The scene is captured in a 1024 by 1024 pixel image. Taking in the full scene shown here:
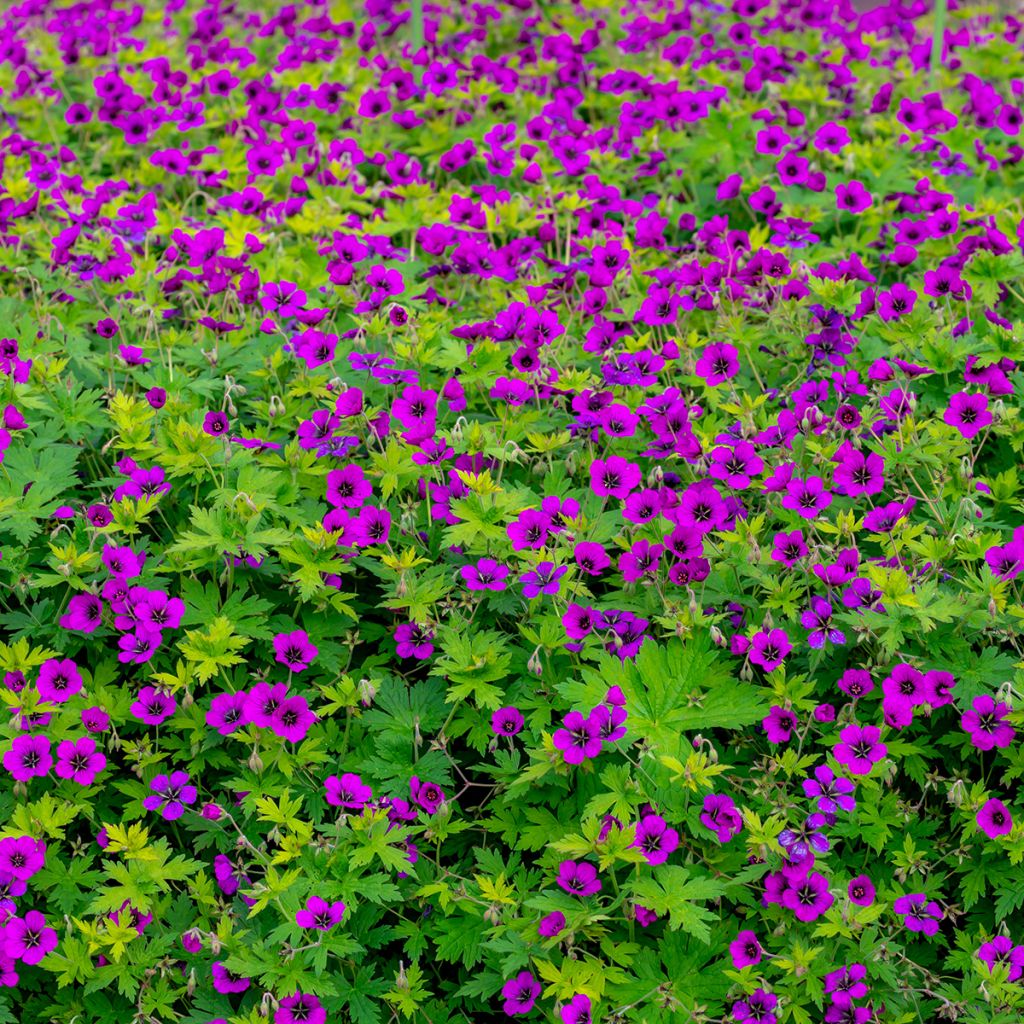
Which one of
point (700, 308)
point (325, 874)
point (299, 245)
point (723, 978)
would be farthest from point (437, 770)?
point (299, 245)

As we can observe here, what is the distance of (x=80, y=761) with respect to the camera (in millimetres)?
3406

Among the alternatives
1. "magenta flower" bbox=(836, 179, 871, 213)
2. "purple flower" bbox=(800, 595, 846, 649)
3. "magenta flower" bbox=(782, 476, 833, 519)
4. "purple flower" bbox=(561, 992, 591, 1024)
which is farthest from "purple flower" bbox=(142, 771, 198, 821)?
"magenta flower" bbox=(836, 179, 871, 213)

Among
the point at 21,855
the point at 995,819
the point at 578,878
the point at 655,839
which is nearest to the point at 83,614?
the point at 21,855

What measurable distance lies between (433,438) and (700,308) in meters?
1.18

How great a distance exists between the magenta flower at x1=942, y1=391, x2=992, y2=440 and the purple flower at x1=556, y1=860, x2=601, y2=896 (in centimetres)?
167

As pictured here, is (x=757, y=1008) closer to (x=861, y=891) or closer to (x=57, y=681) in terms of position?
(x=861, y=891)

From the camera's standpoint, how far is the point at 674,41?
7.30m

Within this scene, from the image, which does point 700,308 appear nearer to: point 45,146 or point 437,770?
point 437,770

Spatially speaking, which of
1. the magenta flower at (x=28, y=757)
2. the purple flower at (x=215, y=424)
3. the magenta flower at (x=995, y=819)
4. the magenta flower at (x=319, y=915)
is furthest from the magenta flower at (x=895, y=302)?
the magenta flower at (x=28, y=757)

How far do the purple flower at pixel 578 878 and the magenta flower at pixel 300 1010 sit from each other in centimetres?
63

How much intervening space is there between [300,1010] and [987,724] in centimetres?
182

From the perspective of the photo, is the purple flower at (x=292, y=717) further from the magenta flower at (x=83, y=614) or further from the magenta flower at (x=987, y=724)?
the magenta flower at (x=987, y=724)

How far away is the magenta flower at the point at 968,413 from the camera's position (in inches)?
150

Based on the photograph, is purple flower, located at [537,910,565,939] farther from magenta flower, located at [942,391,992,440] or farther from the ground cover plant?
magenta flower, located at [942,391,992,440]
